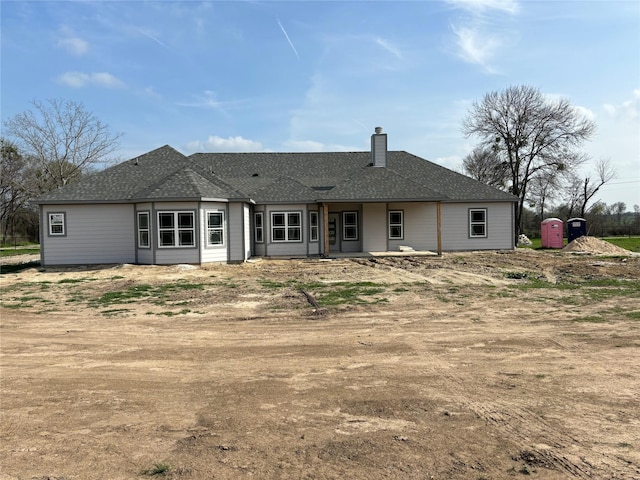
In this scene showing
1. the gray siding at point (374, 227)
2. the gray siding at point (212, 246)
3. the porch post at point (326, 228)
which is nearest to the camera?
the gray siding at point (212, 246)

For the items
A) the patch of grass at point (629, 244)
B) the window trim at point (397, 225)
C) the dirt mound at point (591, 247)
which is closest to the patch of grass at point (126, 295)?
the window trim at point (397, 225)

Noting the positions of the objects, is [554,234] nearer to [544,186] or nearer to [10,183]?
[544,186]

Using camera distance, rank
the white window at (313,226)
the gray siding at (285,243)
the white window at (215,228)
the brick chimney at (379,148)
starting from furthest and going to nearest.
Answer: the brick chimney at (379,148) < the white window at (313,226) < the gray siding at (285,243) < the white window at (215,228)

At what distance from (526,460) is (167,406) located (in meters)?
3.37

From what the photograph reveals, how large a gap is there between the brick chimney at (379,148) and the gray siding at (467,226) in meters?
4.47

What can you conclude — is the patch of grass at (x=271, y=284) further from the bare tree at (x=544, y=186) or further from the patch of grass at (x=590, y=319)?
the bare tree at (x=544, y=186)

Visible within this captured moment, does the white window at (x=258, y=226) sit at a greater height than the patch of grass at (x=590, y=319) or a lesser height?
greater

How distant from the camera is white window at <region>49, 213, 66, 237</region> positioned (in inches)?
835

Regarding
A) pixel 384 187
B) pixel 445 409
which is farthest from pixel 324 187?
pixel 445 409

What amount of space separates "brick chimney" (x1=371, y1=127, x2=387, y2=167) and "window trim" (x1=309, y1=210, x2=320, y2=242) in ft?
18.9

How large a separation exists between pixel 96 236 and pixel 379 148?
1549cm

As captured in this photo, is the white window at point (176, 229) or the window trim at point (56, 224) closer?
the white window at point (176, 229)

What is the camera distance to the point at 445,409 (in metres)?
4.91

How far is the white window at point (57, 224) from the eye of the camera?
69.6 ft
